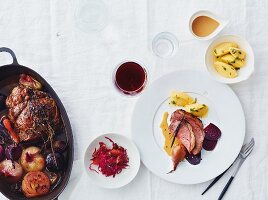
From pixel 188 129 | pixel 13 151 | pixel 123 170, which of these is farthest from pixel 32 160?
pixel 188 129

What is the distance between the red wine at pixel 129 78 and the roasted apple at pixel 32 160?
1.11 ft

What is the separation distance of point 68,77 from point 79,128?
0.58 ft

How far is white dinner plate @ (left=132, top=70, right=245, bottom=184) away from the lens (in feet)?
5.45

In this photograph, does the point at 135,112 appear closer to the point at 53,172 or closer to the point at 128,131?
the point at 128,131

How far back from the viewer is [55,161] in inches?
63.4

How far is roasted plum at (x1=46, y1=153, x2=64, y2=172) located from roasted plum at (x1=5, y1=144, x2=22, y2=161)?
10 cm

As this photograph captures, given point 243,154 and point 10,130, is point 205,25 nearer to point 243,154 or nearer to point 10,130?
point 243,154

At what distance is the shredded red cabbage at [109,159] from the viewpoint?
166cm

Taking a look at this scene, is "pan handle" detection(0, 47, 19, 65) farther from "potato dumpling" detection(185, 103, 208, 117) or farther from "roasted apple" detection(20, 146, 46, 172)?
"potato dumpling" detection(185, 103, 208, 117)

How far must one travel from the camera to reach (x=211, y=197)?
1707mm

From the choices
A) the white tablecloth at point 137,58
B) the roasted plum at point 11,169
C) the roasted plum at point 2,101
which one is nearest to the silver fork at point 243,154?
the white tablecloth at point 137,58

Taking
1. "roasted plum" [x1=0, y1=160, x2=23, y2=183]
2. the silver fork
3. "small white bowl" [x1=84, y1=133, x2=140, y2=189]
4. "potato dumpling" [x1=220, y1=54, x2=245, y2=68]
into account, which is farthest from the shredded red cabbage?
"potato dumpling" [x1=220, y1=54, x2=245, y2=68]

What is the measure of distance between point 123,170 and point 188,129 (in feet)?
0.83

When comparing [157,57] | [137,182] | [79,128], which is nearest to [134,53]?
[157,57]
